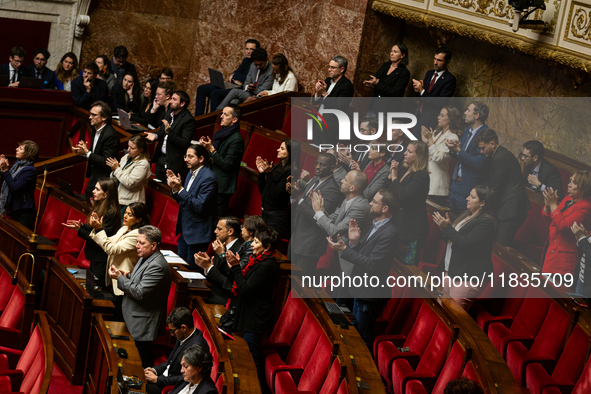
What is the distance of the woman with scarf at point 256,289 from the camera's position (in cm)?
302

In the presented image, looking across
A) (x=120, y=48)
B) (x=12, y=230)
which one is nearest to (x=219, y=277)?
(x=12, y=230)

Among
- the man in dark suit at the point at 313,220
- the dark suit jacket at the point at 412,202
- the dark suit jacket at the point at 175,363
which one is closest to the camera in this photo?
the dark suit jacket at the point at 175,363

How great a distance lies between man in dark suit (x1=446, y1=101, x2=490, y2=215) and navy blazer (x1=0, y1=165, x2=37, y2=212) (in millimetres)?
2470

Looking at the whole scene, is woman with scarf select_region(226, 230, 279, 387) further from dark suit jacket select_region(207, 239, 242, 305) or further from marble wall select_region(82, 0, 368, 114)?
marble wall select_region(82, 0, 368, 114)

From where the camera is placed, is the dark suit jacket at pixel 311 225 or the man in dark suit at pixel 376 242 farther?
the dark suit jacket at pixel 311 225

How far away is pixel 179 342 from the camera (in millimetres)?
2848

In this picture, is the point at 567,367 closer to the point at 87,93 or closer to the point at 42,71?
the point at 87,93

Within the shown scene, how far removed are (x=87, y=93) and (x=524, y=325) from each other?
424cm

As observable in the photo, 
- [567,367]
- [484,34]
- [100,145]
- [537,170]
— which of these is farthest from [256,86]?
[567,367]

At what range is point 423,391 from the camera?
2.84m

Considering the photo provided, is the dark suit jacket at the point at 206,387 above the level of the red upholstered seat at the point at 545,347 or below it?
below

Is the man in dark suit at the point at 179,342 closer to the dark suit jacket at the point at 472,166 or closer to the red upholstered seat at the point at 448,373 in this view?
the red upholstered seat at the point at 448,373

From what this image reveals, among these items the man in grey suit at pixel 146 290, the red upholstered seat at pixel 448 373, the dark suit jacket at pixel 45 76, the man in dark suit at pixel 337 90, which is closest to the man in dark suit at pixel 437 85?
the man in dark suit at pixel 337 90

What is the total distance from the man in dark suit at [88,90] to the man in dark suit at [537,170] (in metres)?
3.73
